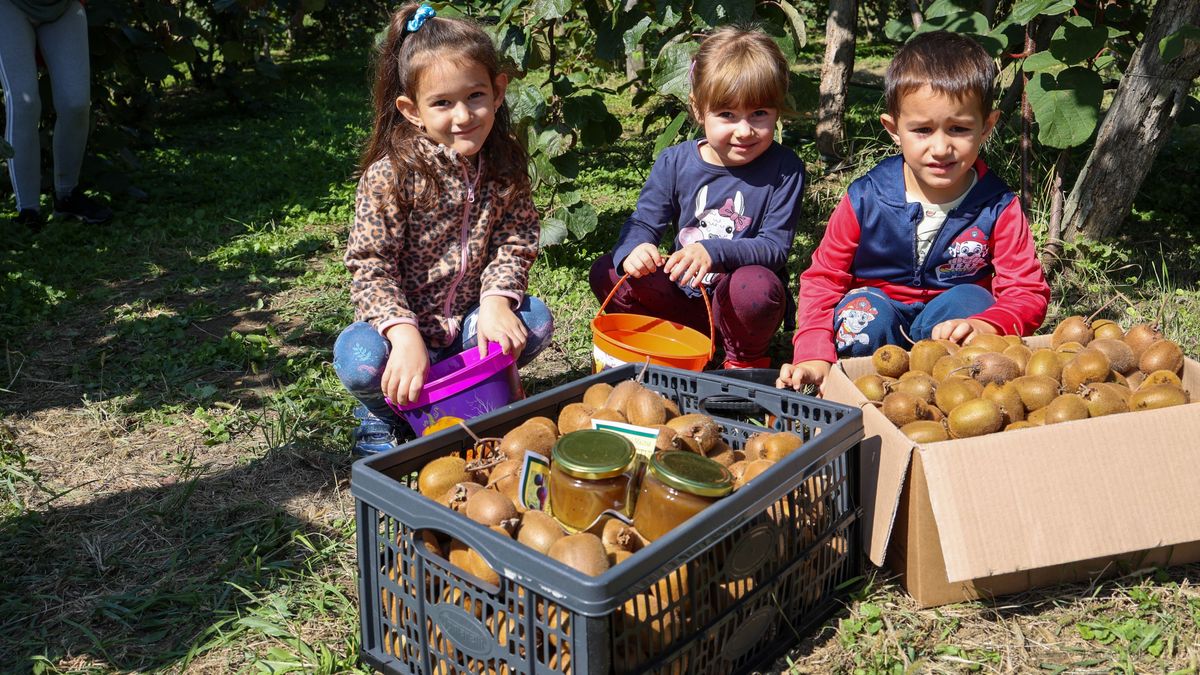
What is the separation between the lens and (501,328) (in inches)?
94.3

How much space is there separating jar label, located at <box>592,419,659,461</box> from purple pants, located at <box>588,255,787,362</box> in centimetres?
97

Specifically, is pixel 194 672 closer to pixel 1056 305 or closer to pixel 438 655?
pixel 438 655

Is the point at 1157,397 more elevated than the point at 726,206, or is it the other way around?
the point at 726,206

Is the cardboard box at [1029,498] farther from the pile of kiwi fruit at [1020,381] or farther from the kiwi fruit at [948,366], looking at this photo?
the kiwi fruit at [948,366]

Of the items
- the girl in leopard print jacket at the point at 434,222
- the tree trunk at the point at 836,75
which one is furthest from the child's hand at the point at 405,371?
the tree trunk at the point at 836,75

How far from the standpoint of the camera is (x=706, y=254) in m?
2.66

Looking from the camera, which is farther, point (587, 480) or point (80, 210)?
point (80, 210)

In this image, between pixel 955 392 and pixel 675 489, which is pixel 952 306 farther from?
pixel 675 489

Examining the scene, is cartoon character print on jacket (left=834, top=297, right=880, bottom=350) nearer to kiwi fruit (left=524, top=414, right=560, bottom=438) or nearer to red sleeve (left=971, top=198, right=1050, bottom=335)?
red sleeve (left=971, top=198, right=1050, bottom=335)

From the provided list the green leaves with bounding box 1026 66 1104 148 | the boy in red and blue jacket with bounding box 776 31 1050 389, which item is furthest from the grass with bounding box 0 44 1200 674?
the green leaves with bounding box 1026 66 1104 148

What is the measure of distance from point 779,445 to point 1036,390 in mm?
600

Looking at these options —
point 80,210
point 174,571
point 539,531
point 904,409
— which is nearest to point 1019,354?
point 904,409

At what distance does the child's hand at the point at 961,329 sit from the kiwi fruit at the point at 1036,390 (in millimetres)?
369

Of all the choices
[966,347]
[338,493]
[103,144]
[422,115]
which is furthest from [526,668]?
[103,144]
